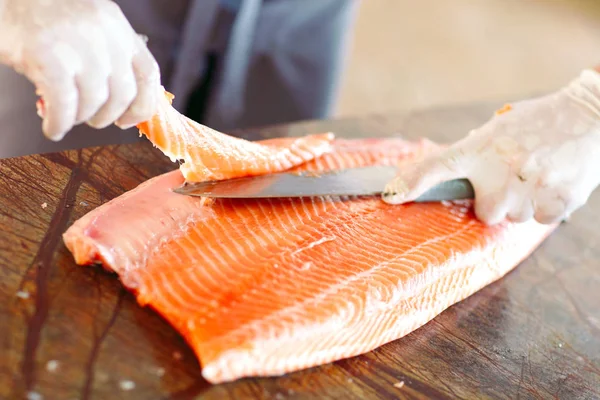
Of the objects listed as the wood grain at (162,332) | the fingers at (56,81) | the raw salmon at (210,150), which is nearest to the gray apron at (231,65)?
the wood grain at (162,332)

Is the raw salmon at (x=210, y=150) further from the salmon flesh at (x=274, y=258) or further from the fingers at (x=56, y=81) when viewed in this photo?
the fingers at (x=56, y=81)

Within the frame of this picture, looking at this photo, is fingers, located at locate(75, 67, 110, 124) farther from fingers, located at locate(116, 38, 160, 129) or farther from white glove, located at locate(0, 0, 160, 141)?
fingers, located at locate(116, 38, 160, 129)

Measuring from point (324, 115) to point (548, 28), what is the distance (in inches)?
254

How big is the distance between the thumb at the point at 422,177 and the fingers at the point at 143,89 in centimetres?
96

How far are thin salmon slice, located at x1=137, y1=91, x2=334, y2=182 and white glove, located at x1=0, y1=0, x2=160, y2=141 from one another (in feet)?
0.73

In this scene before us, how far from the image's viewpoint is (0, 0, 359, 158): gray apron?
2.89 m

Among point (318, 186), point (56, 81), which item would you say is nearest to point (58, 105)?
point (56, 81)

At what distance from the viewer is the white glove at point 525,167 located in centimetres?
232

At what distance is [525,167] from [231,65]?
146 cm

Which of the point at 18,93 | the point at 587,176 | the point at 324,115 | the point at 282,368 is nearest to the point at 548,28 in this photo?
the point at 324,115

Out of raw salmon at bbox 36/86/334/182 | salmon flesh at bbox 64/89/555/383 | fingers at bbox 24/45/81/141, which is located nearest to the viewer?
fingers at bbox 24/45/81/141

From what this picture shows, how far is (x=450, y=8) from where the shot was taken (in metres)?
8.88

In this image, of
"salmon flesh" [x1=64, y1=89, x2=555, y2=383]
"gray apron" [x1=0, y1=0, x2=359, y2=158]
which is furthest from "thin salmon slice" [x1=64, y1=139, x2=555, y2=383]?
"gray apron" [x1=0, y1=0, x2=359, y2=158]

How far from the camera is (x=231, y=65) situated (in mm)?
3033
